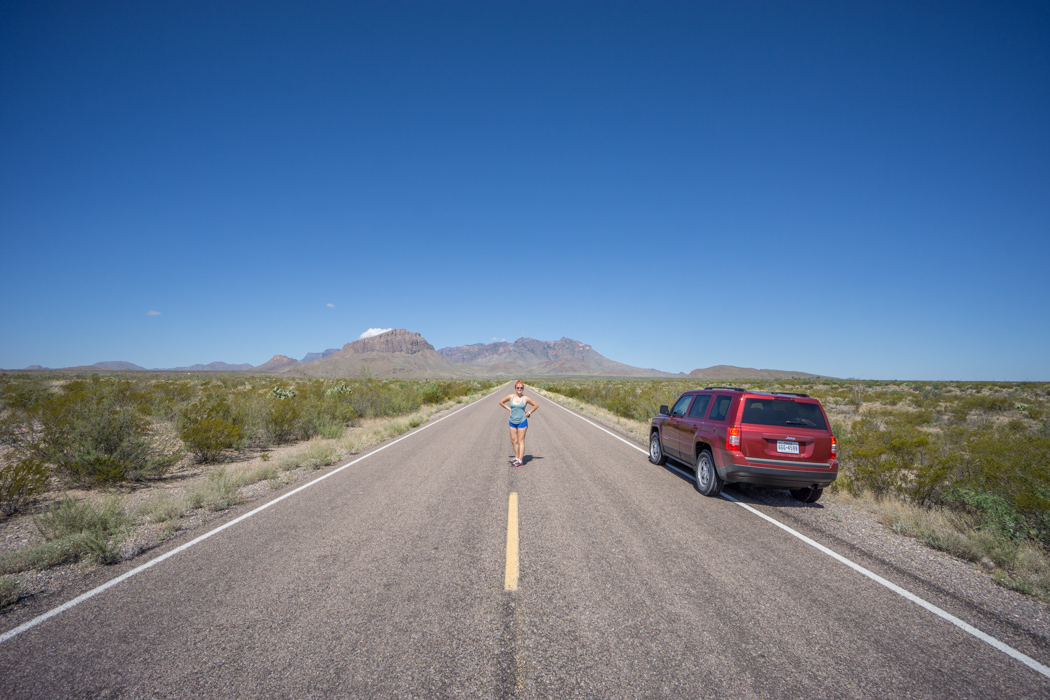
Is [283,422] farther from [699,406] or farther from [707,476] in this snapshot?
[707,476]

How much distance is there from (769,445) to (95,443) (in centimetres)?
1226

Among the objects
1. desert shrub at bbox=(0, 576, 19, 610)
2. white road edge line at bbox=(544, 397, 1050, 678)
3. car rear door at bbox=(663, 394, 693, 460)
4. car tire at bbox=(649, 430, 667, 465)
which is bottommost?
white road edge line at bbox=(544, 397, 1050, 678)

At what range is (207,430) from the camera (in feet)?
35.1

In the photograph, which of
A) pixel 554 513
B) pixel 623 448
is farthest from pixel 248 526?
pixel 623 448

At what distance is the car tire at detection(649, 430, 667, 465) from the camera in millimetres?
10414

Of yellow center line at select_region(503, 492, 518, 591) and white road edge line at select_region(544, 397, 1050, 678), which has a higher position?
yellow center line at select_region(503, 492, 518, 591)

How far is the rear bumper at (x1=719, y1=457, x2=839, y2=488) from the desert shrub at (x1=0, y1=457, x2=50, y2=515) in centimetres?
1097

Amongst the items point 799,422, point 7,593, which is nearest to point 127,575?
point 7,593

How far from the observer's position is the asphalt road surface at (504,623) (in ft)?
9.41

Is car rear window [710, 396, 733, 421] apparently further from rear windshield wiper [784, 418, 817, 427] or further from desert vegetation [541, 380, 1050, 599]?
desert vegetation [541, 380, 1050, 599]

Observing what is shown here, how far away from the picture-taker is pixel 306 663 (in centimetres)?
302

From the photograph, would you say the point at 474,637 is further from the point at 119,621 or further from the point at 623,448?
the point at 623,448

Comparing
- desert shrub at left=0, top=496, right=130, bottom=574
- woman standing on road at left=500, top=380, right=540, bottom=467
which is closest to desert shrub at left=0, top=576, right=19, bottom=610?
desert shrub at left=0, top=496, right=130, bottom=574

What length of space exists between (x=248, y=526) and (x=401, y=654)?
4.03 m
